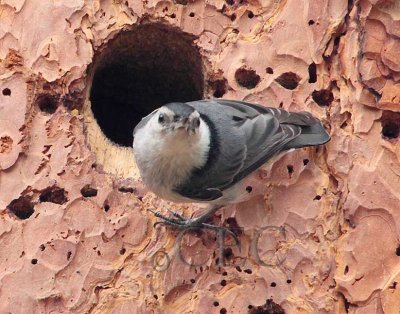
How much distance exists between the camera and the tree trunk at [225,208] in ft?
10.00

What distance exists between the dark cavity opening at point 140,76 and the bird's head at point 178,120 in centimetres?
60

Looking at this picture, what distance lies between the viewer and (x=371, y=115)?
3.18 meters

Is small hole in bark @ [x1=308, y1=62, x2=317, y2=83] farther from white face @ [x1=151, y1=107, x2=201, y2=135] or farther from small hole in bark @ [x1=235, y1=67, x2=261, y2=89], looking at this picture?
white face @ [x1=151, y1=107, x2=201, y2=135]

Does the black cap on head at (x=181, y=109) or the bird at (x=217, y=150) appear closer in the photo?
the black cap on head at (x=181, y=109)

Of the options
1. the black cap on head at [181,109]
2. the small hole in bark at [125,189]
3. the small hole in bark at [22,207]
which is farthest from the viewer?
the small hole in bark at [125,189]

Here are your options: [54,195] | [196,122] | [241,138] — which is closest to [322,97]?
[241,138]

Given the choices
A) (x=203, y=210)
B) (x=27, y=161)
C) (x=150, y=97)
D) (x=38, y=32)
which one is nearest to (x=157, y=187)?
(x=203, y=210)

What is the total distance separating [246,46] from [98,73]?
73 cm

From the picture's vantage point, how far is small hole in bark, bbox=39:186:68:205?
3.17 metres

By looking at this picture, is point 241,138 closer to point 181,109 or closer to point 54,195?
point 181,109

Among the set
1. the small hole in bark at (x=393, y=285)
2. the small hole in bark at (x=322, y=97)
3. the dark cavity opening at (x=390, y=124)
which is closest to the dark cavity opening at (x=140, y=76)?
the small hole in bark at (x=322, y=97)

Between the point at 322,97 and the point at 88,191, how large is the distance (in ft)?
3.10

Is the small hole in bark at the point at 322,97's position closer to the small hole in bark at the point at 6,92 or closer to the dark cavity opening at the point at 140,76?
the dark cavity opening at the point at 140,76

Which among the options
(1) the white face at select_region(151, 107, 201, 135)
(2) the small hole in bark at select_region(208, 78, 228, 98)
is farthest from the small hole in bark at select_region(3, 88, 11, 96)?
(2) the small hole in bark at select_region(208, 78, 228, 98)
